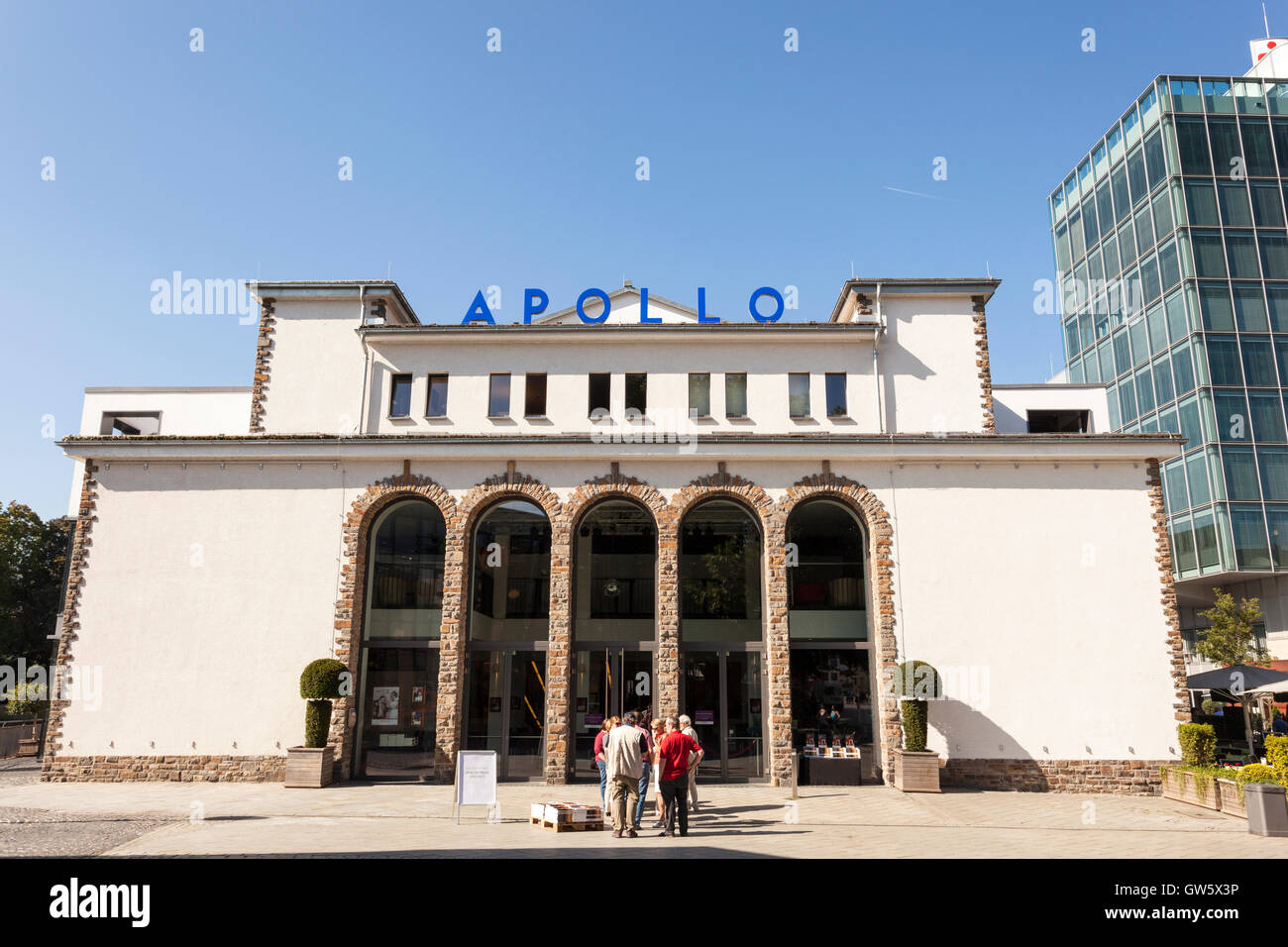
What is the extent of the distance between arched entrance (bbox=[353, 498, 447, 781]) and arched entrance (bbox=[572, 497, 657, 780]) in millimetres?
3626

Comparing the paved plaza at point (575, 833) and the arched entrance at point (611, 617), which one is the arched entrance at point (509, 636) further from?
the paved plaza at point (575, 833)

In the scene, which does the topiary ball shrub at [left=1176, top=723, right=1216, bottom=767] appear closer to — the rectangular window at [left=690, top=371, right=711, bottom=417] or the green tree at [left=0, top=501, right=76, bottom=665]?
the rectangular window at [left=690, top=371, right=711, bottom=417]

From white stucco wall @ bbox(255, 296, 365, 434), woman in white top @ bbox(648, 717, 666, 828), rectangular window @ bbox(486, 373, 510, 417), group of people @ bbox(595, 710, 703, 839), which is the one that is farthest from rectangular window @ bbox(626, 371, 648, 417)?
group of people @ bbox(595, 710, 703, 839)

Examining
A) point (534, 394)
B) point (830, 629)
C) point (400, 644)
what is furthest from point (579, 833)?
point (534, 394)

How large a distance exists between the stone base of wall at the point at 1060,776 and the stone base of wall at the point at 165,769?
1607 centimetres

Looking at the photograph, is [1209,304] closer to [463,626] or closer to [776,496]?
[776,496]

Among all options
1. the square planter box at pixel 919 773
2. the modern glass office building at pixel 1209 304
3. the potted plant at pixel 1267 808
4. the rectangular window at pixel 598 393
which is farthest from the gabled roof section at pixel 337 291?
the modern glass office building at pixel 1209 304

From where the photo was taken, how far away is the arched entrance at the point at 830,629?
2003cm

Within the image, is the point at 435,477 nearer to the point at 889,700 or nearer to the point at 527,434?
the point at 527,434

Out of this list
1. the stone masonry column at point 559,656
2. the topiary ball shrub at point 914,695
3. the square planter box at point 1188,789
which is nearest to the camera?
the square planter box at point 1188,789
